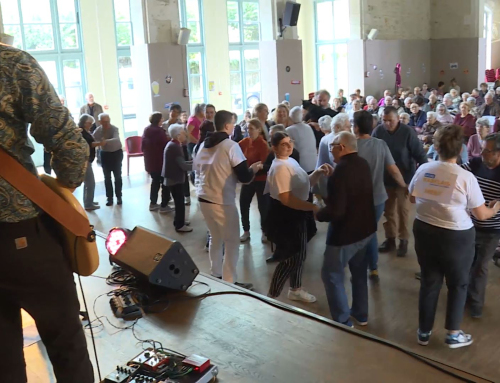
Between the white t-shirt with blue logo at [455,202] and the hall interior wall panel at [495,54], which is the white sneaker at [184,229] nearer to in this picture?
the white t-shirt with blue logo at [455,202]

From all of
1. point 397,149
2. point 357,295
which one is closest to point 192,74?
point 397,149

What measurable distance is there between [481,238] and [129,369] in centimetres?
282

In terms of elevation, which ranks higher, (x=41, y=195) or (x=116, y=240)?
(x=41, y=195)

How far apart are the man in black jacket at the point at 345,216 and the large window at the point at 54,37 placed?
11.3 m

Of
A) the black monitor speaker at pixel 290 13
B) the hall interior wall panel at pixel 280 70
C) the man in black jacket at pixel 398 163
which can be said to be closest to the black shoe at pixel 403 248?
the man in black jacket at pixel 398 163

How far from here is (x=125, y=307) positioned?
123 inches

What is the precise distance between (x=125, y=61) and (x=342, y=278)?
1252 cm

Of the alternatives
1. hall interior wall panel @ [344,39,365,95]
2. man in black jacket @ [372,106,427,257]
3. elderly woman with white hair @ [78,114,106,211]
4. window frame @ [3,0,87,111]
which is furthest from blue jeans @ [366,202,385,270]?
hall interior wall panel @ [344,39,365,95]

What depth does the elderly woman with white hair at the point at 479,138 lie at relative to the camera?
632 cm

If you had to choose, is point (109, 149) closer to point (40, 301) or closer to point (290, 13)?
point (40, 301)

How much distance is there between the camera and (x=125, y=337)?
291 centimetres

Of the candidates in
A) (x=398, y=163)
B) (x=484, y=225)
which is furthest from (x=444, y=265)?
(x=398, y=163)

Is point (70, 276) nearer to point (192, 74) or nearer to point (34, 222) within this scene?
point (34, 222)

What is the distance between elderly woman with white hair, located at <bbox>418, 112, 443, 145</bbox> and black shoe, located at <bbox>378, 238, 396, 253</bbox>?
274 centimetres
